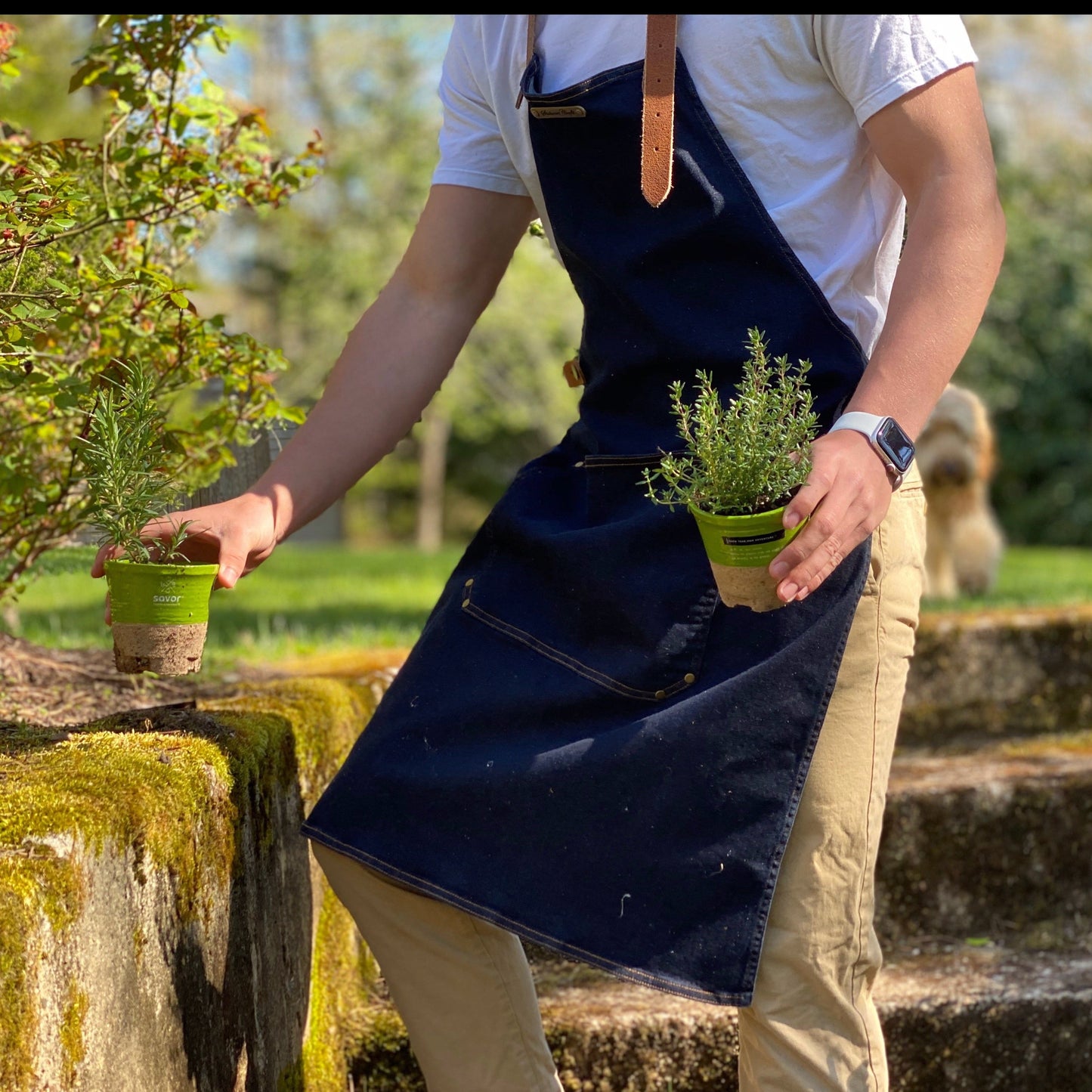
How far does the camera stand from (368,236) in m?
14.0

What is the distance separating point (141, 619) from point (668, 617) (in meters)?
0.69

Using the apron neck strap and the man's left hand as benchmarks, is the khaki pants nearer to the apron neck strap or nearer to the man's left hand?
the man's left hand

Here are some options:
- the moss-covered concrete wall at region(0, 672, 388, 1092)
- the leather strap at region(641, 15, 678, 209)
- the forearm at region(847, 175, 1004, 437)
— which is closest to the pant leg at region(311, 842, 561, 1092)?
the moss-covered concrete wall at region(0, 672, 388, 1092)

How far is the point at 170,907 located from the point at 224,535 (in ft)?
1.62

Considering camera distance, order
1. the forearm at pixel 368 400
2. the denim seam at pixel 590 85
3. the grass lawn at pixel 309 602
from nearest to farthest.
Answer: the denim seam at pixel 590 85, the forearm at pixel 368 400, the grass lawn at pixel 309 602

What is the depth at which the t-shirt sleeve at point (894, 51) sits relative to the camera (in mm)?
1571

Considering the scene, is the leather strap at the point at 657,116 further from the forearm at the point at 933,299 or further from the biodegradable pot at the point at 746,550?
the biodegradable pot at the point at 746,550

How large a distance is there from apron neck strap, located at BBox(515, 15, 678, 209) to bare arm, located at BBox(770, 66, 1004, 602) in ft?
0.88

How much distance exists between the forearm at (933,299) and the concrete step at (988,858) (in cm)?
171

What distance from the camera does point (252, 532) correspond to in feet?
5.88

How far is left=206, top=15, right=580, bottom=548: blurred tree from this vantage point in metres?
13.8

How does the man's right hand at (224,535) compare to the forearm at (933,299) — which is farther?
the man's right hand at (224,535)

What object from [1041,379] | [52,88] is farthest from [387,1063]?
[52,88]

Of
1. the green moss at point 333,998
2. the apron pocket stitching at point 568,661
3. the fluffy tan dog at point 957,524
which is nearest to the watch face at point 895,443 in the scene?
the apron pocket stitching at point 568,661
